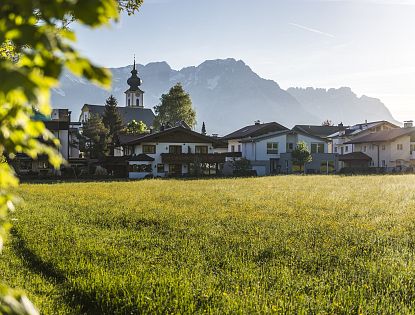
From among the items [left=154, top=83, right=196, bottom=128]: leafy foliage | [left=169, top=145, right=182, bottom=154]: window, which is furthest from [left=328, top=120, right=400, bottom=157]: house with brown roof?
[left=169, top=145, right=182, bottom=154]: window

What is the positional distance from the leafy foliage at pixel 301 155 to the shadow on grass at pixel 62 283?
61313 millimetres

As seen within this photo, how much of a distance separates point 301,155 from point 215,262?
204 ft

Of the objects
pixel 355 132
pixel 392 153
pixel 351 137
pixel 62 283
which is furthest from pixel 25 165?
pixel 351 137

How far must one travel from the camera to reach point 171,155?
66.6 metres

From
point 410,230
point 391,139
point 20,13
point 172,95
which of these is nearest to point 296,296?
point 20,13

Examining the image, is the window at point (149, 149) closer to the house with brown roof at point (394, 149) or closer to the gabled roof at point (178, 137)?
the gabled roof at point (178, 137)

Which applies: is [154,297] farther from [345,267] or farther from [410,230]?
[410,230]

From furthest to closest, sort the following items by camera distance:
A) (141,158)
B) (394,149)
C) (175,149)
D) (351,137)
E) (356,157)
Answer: (351,137)
(356,157)
(394,149)
(175,149)
(141,158)

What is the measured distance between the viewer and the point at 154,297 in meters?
7.66

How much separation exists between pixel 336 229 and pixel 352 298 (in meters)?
8.15

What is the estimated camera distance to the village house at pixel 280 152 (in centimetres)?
7531

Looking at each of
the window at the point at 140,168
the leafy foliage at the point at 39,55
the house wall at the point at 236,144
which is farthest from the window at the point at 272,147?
the leafy foliage at the point at 39,55

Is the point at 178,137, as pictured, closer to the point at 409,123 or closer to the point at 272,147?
the point at 272,147

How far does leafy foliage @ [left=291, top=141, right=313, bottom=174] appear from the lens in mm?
70688
